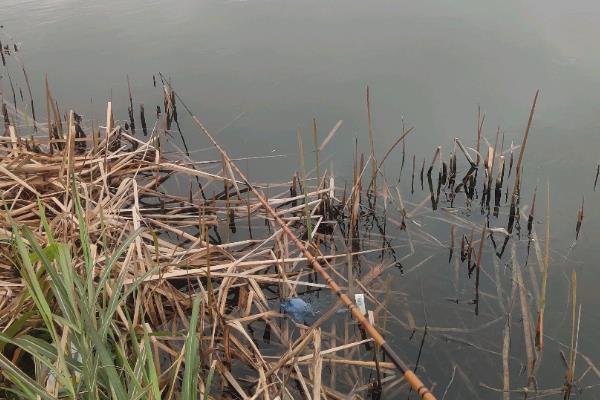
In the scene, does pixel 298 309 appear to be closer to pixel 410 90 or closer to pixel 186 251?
pixel 186 251

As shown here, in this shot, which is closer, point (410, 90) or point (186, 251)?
point (186, 251)

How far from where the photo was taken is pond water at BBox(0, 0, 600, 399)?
3436 millimetres

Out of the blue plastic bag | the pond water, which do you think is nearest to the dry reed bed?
the blue plastic bag

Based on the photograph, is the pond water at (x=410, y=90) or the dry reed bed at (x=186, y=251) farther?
the pond water at (x=410, y=90)

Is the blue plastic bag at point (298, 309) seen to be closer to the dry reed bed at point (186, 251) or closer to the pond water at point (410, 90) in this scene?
the dry reed bed at point (186, 251)

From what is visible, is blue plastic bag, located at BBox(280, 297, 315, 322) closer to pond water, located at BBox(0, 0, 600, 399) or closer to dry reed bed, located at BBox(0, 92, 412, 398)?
dry reed bed, located at BBox(0, 92, 412, 398)

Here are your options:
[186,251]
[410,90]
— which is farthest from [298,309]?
[410,90]

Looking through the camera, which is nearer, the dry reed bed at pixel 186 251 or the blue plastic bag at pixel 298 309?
the dry reed bed at pixel 186 251

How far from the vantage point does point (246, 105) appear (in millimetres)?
6367

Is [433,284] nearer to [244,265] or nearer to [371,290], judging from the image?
[371,290]

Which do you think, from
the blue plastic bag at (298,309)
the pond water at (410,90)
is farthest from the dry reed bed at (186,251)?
the pond water at (410,90)

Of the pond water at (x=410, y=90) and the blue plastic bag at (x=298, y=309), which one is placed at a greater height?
the pond water at (x=410, y=90)

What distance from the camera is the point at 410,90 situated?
631 centimetres

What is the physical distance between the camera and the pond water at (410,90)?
3.44 m
